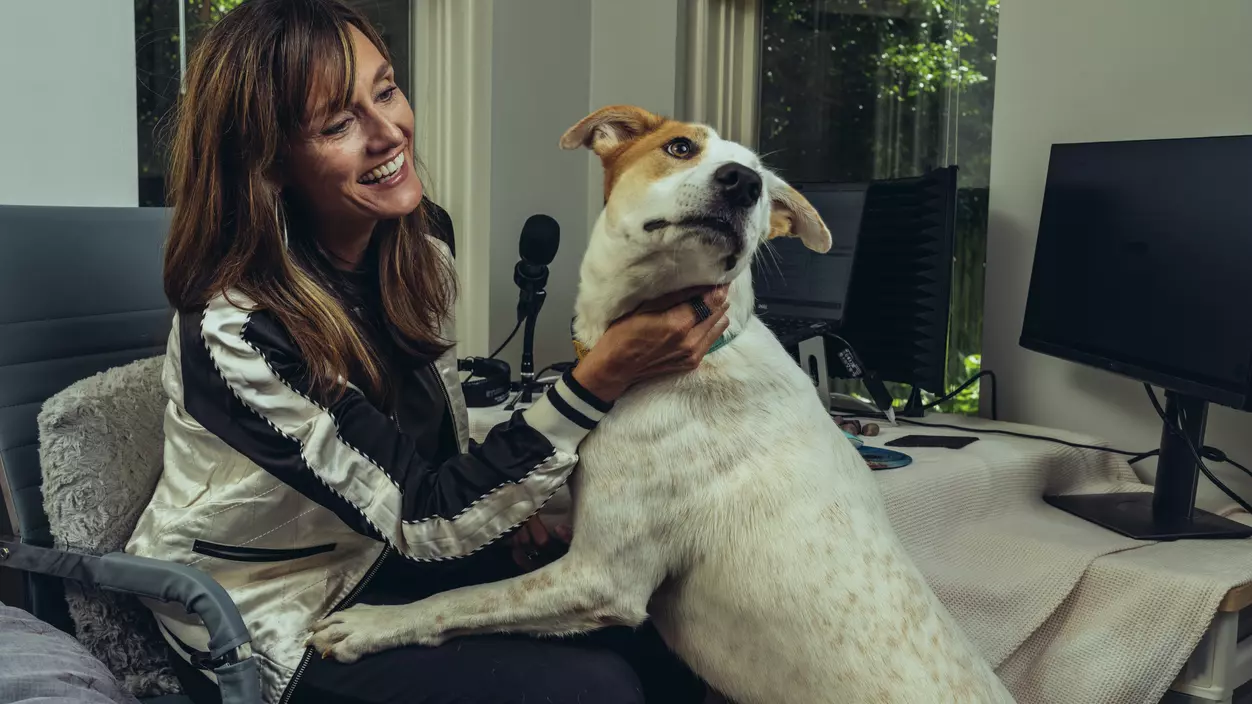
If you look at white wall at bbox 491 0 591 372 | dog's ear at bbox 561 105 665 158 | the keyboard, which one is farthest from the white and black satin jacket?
white wall at bbox 491 0 591 372

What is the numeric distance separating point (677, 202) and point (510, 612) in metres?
0.53

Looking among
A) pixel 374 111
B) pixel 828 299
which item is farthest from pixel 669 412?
pixel 828 299

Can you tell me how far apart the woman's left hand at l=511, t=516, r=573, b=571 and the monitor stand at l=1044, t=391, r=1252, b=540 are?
1.00 meters

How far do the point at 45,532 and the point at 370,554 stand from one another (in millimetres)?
403

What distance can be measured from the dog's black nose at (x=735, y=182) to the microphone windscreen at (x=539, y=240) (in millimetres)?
1331

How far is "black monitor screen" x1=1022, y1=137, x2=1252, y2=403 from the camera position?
63.1 inches

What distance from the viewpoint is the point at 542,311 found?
122 inches

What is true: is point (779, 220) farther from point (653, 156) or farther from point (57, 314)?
point (57, 314)

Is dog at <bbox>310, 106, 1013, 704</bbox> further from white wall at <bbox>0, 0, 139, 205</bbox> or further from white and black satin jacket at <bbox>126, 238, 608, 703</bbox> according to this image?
white wall at <bbox>0, 0, 139, 205</bbox>

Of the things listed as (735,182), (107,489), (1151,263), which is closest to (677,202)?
(735,182)

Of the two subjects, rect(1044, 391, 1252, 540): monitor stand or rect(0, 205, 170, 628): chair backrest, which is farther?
rect(1044, 391, 1252, 540): monitor stand

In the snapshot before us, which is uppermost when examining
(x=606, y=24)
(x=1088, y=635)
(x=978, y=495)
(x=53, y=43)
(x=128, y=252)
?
(x=606, y=24)

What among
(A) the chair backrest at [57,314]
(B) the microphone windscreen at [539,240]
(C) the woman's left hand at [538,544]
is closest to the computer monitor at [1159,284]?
(C) the woman's left hand at [538,544]

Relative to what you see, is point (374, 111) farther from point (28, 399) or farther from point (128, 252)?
point (28, 399)
